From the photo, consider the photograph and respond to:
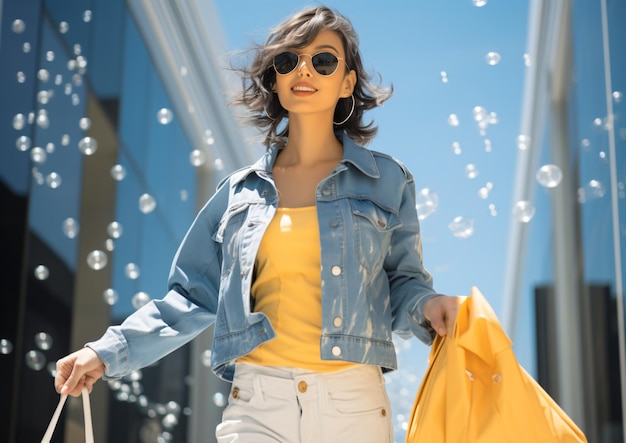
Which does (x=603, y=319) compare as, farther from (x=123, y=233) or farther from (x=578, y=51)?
(x=123, y=233)

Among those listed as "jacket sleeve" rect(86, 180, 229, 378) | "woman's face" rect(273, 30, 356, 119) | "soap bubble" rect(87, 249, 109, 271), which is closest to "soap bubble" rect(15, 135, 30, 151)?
"soap bubble" rect(87, 249, 109, 271)

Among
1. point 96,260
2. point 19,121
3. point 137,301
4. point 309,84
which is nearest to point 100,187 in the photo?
point 96,260

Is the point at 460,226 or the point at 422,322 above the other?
the point at 460,226

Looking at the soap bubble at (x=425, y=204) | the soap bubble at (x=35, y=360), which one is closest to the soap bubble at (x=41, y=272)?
the soap bubble at (x=35, y=360)

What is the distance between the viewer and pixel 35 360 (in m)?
5.23

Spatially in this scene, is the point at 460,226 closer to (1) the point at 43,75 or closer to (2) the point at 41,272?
(2) the point at 41,272

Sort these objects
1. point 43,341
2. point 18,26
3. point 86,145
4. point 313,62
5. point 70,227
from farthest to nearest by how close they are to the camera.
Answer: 1. point 86,145
2. point 70,227
3. point 43,341
4. point 18,26
5. point 313,62

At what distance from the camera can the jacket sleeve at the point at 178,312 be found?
2.28m

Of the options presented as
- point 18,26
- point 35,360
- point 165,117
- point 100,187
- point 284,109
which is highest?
point 165,117

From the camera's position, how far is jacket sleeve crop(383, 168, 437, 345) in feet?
7.55

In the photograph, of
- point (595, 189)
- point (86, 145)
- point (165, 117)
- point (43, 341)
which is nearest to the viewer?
point (43, 341)

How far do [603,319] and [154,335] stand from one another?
3903 mm

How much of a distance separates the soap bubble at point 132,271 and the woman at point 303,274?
5.02 m

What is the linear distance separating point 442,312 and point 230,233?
0.55 meters
